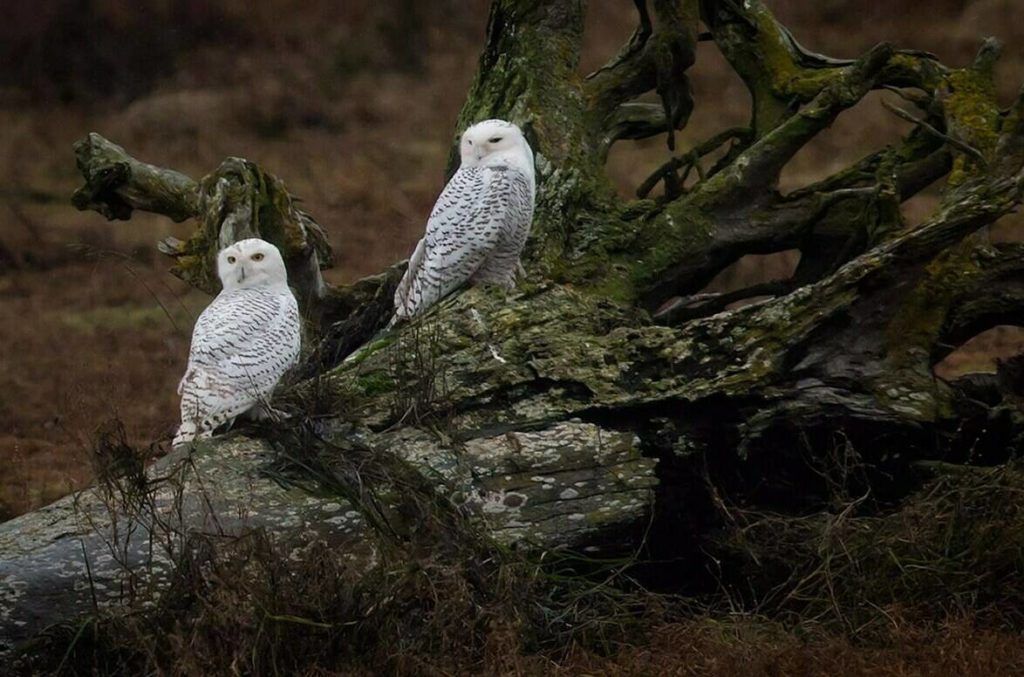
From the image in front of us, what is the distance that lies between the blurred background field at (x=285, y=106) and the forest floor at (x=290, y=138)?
3 cm

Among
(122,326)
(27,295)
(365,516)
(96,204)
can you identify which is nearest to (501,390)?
(365,516)

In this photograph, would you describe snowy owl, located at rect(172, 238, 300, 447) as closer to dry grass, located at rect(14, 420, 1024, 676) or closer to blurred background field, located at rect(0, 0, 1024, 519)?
dry grass, located at rect(14, 420, 1024, 676)

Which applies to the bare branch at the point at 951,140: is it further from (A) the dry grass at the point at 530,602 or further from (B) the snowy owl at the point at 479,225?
(B) the snowy owl at the point at 479,225

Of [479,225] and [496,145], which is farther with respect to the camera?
[496,145]

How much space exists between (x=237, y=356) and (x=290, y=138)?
41.2ft

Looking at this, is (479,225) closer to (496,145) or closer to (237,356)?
(496,145)

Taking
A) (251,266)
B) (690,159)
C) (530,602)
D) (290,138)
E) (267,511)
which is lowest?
(530,602)

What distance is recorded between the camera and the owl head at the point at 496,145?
22.5ft

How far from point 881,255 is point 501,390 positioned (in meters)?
1.41

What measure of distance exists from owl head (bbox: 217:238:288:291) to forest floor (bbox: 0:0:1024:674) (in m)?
3.67

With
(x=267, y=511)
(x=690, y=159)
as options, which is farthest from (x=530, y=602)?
(x=690, y=159)

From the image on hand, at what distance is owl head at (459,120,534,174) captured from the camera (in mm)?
6871

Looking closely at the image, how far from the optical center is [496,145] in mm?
6902

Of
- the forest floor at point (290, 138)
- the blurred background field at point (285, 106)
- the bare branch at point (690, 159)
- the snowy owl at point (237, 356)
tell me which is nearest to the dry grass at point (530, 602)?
the snowy owl at point (237, 356)
